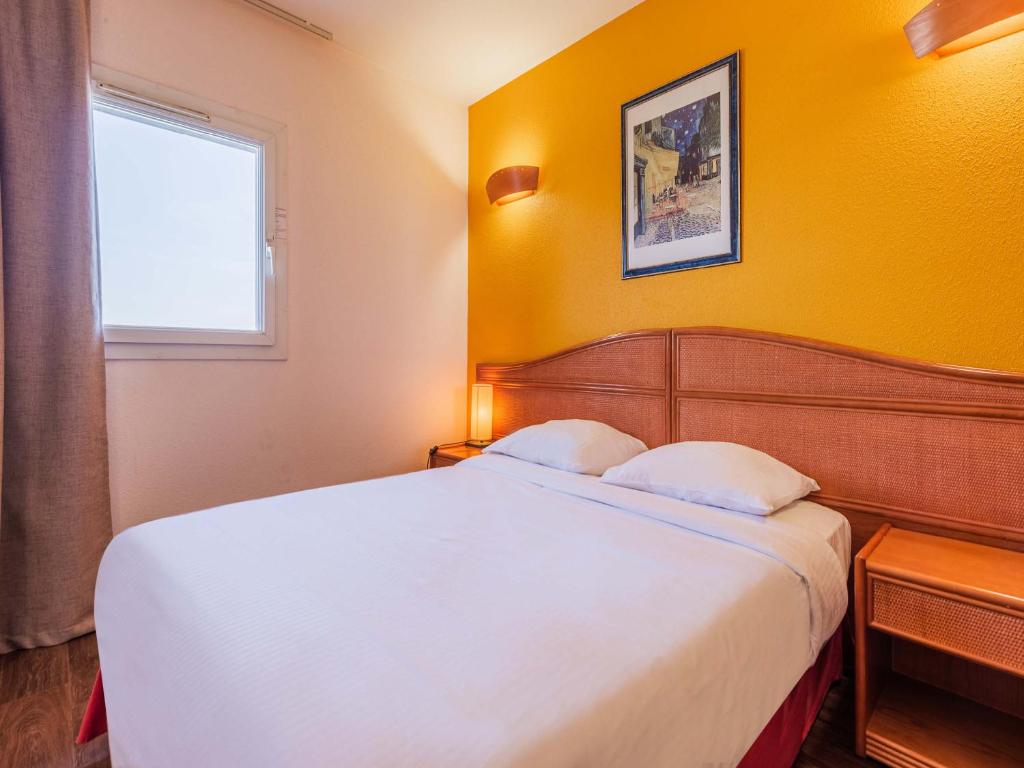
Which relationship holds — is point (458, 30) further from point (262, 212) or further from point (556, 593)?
point (556, 593)

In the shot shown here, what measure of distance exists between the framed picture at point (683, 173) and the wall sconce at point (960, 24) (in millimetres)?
611

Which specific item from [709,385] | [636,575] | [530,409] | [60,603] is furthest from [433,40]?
[60,603]

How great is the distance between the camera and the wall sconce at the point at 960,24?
142 centimetres

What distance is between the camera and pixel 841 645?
1.68 m

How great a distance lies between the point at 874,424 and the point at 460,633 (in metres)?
1.53

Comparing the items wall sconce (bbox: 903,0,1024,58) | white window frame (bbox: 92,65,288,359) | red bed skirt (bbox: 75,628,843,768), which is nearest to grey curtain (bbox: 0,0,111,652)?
white window frame (bbox: 92,65,288,359)

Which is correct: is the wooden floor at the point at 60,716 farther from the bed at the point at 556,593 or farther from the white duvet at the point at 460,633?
the white duvet at the point at 460,633

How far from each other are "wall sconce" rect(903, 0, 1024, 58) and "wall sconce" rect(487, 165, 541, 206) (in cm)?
170

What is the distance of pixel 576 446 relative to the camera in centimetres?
216

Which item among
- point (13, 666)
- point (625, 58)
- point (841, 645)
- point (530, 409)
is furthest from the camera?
point (530, 409)

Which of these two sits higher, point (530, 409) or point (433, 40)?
point (433, 40)

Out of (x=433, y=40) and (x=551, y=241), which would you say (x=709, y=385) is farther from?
(x=433, y=40)

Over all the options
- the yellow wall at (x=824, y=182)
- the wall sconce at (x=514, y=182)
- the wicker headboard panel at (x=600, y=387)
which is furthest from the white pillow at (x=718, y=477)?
the wall sconce at (x=514, y=182)

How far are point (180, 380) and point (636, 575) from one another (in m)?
2.16
